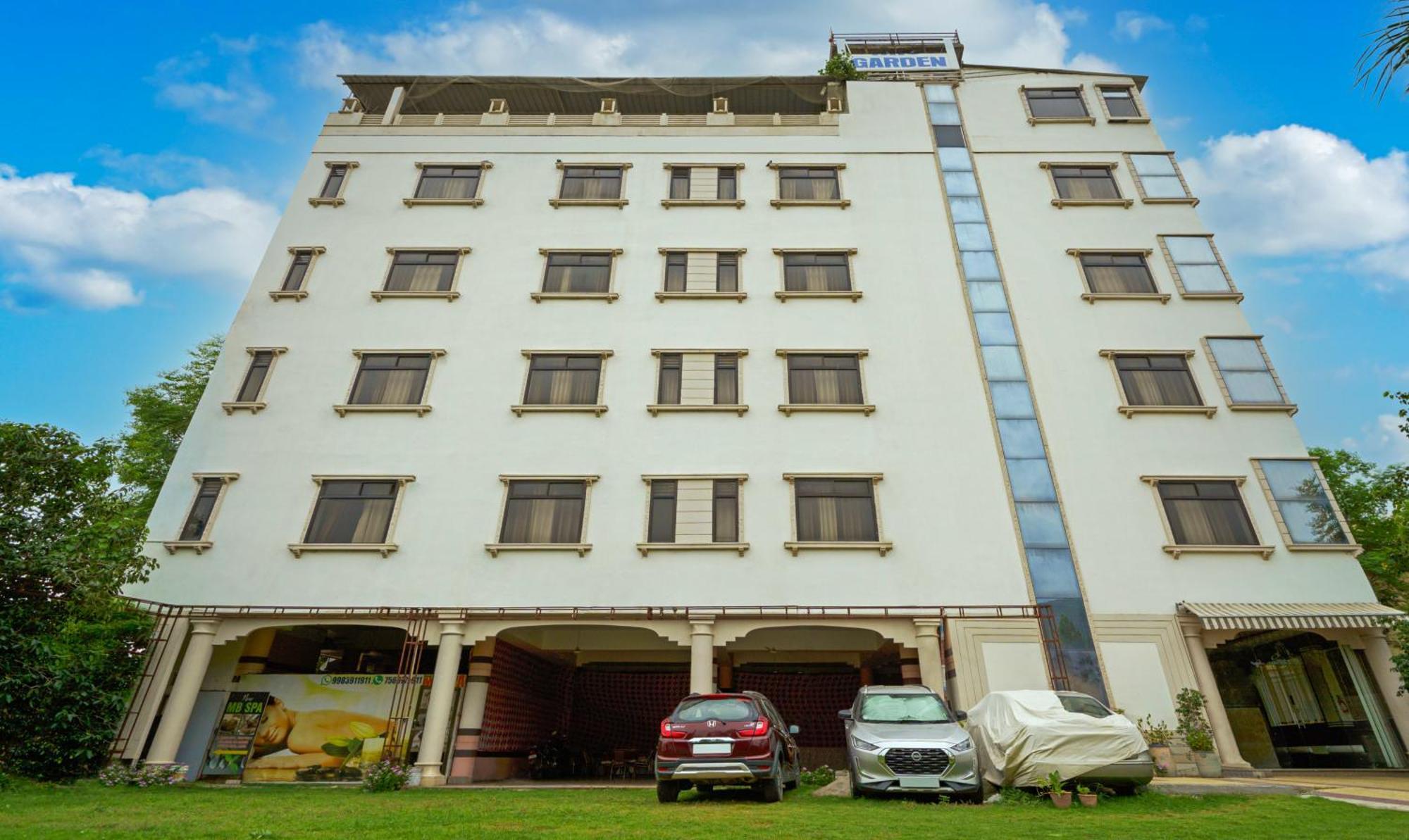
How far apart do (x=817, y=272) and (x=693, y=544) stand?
947 cm

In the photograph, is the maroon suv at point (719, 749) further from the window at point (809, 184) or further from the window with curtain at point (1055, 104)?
the window with curtain at point (1055, 104)

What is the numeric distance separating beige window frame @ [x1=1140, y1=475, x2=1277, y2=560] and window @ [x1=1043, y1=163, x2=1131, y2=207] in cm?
956

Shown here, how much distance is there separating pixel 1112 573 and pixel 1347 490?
2069 centimetres

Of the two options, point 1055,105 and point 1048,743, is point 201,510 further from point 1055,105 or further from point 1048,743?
point 1055,105

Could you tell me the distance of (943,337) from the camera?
805 inches

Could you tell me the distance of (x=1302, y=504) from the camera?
701 inches

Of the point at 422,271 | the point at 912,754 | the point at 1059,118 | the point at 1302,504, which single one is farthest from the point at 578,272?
the point at 1302,504

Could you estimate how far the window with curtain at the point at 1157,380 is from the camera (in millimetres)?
Answer: 19375

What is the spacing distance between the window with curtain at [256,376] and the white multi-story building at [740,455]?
10 cm

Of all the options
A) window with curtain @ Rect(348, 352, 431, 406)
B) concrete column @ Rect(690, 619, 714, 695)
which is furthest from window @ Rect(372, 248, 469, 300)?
concrete column @ Rect(690, 619, 714, 695)

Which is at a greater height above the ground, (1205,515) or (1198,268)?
(1198,268)

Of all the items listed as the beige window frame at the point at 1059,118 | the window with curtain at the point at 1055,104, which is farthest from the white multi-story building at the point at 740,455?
the window with curtain at the point at 1055,104

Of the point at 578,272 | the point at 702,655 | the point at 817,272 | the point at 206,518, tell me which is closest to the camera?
the point at 702,655

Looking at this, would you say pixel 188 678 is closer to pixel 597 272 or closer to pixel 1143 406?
pixel 597 272
